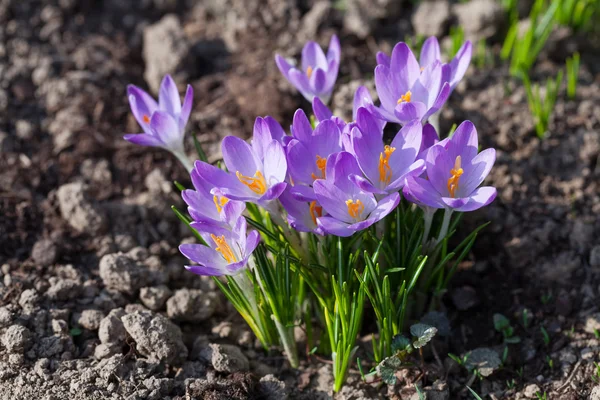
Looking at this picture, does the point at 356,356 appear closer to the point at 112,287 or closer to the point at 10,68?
the point at 112,287

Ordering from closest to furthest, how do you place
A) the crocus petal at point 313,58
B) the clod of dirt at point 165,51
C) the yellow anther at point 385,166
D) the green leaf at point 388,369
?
the yellow anther at point 385,166, the green leaf at point 388,369, the crocus petal at point 313,58, the clod of dirt at point 165,51

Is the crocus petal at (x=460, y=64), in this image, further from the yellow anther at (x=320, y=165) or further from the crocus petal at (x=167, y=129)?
the crocus petal at (x=167, y=129)

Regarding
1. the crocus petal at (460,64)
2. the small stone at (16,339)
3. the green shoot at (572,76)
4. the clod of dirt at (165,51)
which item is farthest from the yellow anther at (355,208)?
the clod of dirt at (165,51)

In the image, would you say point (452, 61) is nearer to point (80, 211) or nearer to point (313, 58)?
point (313, 58)

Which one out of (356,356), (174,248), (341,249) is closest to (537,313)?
(356,356)

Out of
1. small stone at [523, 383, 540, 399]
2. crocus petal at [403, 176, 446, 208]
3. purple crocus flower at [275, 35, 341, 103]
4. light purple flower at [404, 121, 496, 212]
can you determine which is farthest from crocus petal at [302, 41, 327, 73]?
small stone at [523, 383, 540, 399]

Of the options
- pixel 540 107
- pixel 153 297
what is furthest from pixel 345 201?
pixel 540 107
